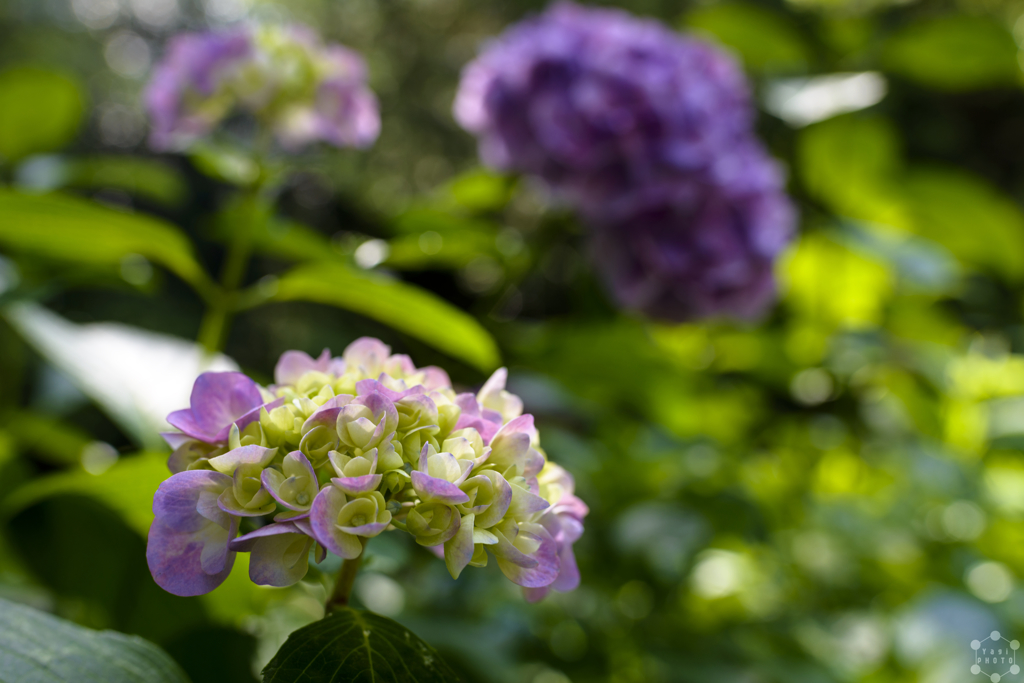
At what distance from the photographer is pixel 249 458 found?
0.26 metres

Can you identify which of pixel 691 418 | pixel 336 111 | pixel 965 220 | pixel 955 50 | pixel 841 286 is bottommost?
pixel 691 418

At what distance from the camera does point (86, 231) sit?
52 centimetres

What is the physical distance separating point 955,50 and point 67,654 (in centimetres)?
126

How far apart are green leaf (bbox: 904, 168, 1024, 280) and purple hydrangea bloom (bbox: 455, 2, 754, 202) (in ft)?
1.41

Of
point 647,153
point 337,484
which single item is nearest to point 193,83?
point 647,153

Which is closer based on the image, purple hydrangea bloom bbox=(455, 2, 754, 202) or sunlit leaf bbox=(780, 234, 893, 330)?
purple hydrangea bloom bbox=(455, 2, 754, 202)

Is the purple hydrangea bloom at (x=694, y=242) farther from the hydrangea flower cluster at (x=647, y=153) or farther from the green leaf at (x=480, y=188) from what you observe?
the green leaf at (x=480, y=188)

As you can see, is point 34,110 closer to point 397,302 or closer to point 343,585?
point 397,302

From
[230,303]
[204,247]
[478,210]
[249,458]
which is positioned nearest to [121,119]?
[204,247]

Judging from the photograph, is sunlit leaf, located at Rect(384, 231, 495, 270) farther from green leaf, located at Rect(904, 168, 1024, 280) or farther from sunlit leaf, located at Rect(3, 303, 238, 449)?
green leaf, located at Rect(904, 168, 1024, 280)

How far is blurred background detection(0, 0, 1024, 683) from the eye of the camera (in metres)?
0.56

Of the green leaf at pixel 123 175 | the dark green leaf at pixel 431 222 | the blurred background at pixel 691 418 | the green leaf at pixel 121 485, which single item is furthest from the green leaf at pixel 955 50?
the green leaf at pixel 121 485

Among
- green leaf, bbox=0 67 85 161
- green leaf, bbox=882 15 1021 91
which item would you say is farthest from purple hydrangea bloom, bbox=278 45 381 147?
green leaf, bbox=882 15 1021 91

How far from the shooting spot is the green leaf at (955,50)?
1.03 m
